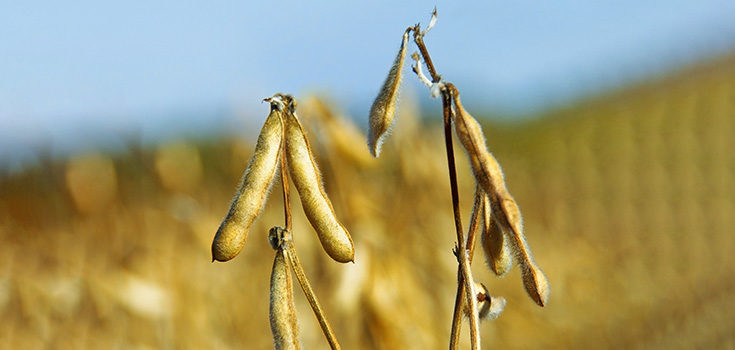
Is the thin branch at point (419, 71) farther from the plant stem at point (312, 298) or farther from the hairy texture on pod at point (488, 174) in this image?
the plant stem at point (312, 298)

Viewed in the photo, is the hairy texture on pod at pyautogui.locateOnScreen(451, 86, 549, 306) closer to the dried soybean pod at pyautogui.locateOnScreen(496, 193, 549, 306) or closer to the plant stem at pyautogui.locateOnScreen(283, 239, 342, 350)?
the dried soybean pod at pyautogui.locateOnScreen(496, 193, 549, 306)

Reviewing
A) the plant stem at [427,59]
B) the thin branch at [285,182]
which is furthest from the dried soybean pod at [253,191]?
the plant stem at [427,59]

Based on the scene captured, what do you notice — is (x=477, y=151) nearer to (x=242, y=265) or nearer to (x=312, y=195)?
(x=312, y=195)

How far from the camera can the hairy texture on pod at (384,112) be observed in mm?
580

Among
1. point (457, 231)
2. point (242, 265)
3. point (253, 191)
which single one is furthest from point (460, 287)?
point (242, 265)

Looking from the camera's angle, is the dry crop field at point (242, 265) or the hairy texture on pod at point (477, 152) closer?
the hairy texture on pod at point (477, 152)

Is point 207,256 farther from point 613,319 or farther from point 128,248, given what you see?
point 613,319

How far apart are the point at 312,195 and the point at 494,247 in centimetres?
16

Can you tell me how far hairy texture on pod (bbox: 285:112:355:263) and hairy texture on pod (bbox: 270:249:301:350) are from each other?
1.4 inches

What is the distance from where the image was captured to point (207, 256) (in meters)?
2.39

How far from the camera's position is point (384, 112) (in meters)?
0.58

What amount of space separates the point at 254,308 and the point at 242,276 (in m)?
0.19

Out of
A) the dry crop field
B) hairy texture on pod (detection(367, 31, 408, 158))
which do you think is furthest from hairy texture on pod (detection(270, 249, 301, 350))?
the dry crop field

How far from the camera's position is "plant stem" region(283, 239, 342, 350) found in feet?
1.78
